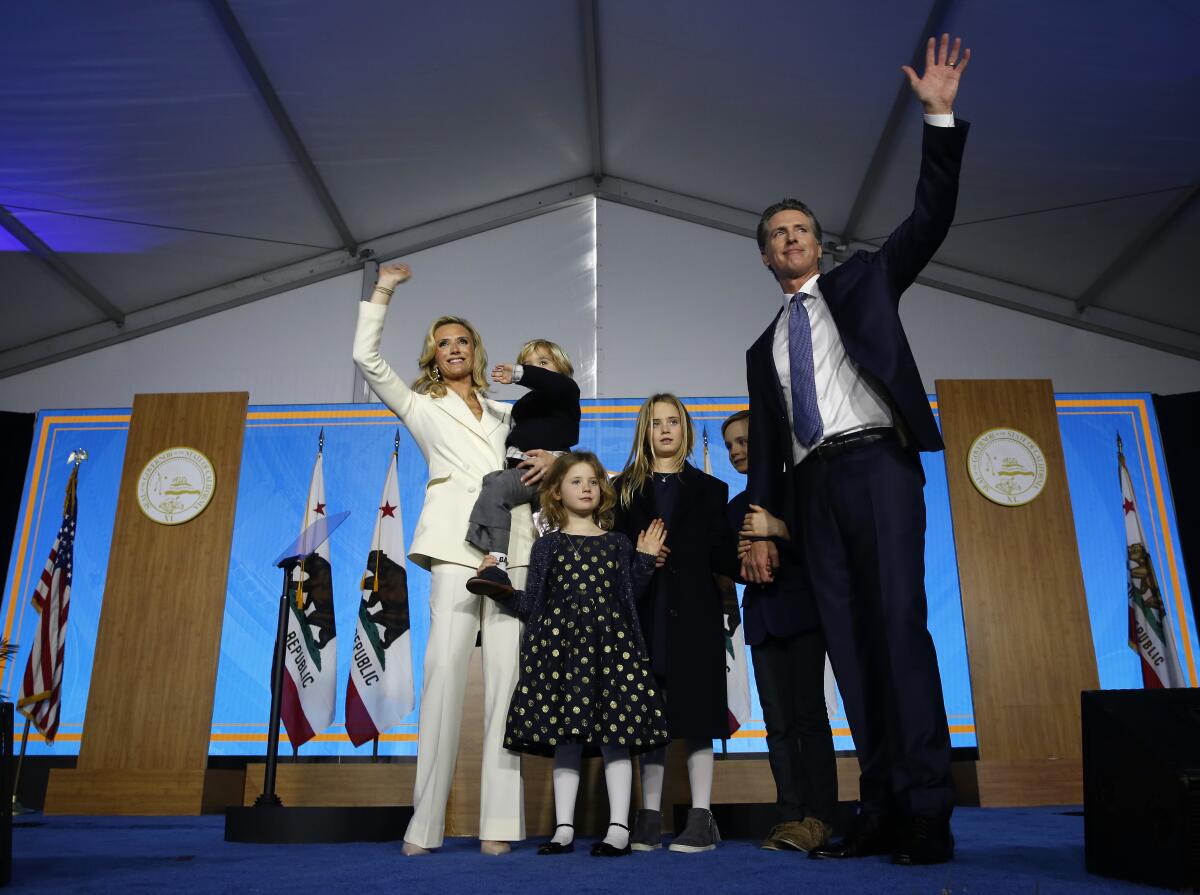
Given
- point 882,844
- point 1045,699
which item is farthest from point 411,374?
point 882,844

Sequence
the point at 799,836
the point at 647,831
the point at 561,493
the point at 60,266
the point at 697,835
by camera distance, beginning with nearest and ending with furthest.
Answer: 1. the point at 799,836
2. the point at 697,835
3. the point at 647,831
4. the point at 561,493
5. the point at 60,266

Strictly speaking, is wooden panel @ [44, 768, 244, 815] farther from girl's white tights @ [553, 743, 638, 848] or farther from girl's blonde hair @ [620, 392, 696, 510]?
girl's blonde hair @ [620, 392, 696, 510]

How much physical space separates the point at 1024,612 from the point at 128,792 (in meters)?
4.01

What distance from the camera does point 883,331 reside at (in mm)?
1927

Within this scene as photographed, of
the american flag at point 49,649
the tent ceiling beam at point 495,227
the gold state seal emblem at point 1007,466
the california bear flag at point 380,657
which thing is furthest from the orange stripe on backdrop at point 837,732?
the american flag at point 49,649

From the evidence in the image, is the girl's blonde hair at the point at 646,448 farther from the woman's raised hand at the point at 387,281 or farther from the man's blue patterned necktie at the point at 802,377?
the woman's raised hand at the point at 387,281

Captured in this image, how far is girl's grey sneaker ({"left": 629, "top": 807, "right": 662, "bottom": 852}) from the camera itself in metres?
2.25

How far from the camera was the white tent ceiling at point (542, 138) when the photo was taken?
4.90 metres

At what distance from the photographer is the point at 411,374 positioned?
6.65 metres

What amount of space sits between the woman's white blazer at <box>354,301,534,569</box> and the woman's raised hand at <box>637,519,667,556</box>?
30 cm

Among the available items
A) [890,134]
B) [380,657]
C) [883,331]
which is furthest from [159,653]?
[890,134]

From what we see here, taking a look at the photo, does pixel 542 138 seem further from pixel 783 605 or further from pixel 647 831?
pixel 647 831

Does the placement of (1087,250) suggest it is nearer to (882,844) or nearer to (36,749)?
(882,844)

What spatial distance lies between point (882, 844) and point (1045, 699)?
9.00ft
